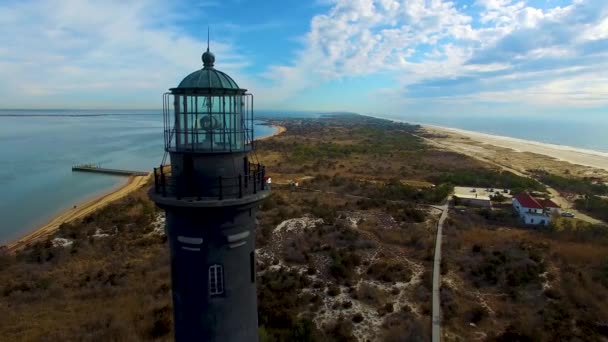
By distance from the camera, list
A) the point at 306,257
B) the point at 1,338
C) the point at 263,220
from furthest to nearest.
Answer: the point at 263,220 → the point at 306,257 → the point at 1,338

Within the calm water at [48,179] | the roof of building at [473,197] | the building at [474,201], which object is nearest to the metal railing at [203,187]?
the calm water at [48,179]

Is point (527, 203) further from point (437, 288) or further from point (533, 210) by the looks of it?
point (437, 288)

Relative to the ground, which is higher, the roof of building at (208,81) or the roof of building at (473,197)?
the roof of building at (208,81)

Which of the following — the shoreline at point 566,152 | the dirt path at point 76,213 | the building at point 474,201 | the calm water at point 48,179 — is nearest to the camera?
the dirt path at point 76,213

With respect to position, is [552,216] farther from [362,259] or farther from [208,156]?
[208,156]

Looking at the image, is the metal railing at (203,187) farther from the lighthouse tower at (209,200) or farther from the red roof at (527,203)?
the red roof at (527,203)

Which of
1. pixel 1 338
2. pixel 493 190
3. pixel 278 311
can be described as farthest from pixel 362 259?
pixel 493 190

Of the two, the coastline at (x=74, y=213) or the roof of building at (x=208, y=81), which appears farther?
the coastline at (x=74, y=213)
